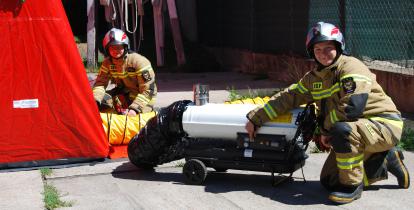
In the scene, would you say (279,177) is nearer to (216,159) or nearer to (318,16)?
(216,159)

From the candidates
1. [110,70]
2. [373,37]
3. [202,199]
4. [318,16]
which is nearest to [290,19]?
[318,16]

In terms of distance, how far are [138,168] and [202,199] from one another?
1246 mm

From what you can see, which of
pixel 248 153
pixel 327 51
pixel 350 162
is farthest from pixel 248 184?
pixel 327 51

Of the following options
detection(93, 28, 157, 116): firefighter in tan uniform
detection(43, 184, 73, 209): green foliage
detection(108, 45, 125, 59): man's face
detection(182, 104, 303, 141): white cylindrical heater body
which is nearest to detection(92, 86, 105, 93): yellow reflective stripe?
detection(93, 28, 157, 116): firefighter in tan uniform

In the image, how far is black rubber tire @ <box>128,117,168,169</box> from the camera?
241 inches

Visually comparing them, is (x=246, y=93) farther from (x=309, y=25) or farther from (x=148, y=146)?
(x=148, y=146)

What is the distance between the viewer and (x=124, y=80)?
7840 mm

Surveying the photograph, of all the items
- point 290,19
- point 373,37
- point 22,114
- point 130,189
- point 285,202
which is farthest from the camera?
point 290,19

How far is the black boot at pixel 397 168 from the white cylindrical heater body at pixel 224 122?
81 centimetres

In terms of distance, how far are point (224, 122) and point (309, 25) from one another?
6325 mm

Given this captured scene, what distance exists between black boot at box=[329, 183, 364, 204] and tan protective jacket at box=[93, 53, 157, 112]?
9.57 feet

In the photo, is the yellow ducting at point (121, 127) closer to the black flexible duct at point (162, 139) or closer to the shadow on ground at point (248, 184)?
the shadow on ground at point (248, 184)

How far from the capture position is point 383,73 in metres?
9.27

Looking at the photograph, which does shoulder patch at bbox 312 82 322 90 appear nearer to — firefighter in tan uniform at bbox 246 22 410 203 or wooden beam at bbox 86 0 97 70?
firefighter in tan uniform at bbox 246 22 410 203
